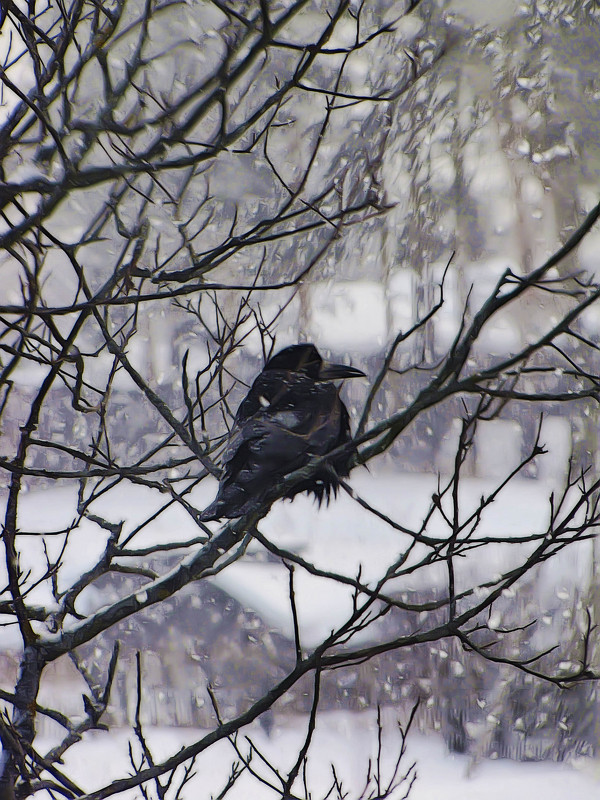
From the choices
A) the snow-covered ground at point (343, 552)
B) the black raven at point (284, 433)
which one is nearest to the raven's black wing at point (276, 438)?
the black raven at point (284, 433)

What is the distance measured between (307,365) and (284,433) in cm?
26

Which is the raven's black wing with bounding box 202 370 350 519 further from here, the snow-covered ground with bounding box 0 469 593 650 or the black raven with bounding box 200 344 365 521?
the snow-covered ground with bounding box 0 469 593 650

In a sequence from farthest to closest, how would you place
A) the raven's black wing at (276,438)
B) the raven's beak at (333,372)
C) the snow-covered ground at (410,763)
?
the snow-covered ground at (410,763) < the raven's beak at (333,372) < the raven's black wing at (276,438)

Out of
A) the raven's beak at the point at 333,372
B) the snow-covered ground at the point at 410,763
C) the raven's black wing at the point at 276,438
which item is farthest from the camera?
the snow-covered ground at the point at 410,763

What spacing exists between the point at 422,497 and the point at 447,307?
708mm

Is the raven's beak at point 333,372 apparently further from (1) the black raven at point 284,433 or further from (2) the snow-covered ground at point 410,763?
(2) the snow-covered ground at point 410,763

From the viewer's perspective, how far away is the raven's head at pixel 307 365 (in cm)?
119

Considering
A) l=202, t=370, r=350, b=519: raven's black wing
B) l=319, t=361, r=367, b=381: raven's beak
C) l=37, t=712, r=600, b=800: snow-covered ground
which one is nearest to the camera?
l=202, t=370, r=350, b=519: raven's black wing

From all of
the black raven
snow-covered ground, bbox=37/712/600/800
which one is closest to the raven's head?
the black raven

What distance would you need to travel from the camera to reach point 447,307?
2645 millimetres

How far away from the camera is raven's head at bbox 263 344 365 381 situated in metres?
1.19

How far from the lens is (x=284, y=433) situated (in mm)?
963

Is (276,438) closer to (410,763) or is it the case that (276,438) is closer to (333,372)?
(333,372)

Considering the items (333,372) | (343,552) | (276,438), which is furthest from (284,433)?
(343,552)
